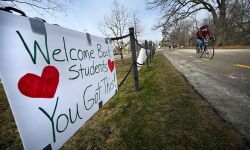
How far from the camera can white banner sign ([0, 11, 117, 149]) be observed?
99 centimetres

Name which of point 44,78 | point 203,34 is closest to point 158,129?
point 44,78

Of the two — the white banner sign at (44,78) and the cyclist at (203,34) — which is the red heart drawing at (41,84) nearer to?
the white banner sign at (44,78)

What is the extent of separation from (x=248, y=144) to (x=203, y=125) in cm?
49

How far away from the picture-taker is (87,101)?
183 cm

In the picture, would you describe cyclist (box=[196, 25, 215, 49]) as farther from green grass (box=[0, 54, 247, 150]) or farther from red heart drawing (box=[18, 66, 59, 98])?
red heart drawing (box=[18, 66, 59, 98])

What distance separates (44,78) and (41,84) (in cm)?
5

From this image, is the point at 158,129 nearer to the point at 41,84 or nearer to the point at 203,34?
the point at 41,84

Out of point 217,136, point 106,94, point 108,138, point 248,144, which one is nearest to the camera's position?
point 248,144

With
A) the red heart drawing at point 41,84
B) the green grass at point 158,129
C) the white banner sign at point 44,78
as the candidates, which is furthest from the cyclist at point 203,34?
the red heart drawing at point 41,84

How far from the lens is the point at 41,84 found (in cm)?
118

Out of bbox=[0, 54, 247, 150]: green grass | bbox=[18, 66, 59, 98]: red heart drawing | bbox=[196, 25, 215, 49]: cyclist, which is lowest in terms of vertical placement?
bbox=[0, 54, 247, 150]: green grass

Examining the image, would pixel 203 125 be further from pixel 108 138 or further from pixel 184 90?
pixel 184 90

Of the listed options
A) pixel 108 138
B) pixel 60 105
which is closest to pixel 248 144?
pixel 108 138

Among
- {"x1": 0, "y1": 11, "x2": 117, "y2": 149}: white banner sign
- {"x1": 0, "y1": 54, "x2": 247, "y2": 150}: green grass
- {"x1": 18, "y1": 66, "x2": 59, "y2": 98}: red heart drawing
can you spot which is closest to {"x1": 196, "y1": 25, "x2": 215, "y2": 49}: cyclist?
{"x1": 0, "y1": 54, "x2": 247, "y2": 150}: green grass
